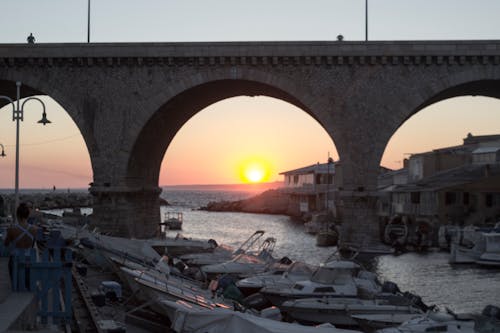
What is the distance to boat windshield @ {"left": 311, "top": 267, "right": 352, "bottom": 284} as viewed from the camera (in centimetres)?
2480

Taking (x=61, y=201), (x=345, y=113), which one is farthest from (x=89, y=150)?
(x=61, y=201)

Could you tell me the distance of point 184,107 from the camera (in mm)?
44375

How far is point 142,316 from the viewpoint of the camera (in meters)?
22.7

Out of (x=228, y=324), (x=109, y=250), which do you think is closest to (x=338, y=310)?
(x=228, y=324)

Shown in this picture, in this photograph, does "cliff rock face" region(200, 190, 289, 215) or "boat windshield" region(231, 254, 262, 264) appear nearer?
"boat windshield" region(231, 254, 262, 264)

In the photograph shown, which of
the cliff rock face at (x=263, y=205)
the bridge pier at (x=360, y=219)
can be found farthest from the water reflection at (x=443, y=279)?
the cliff rock face at (x=263, y=205)

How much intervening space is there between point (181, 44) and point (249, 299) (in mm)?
19298

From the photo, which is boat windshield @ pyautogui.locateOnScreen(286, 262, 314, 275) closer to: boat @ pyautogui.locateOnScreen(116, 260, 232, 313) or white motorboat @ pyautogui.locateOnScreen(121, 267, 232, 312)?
boat @ pyautogui.locateOnScreen(116, 260, 232, 313)

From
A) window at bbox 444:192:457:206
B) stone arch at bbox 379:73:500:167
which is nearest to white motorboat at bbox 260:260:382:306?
stone arch at bbox 379:73:500:167

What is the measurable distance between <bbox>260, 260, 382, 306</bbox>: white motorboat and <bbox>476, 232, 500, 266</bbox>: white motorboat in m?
17.9

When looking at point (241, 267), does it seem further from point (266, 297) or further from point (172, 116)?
point (172, 116)

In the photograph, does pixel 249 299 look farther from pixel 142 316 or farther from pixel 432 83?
pixel 432 83

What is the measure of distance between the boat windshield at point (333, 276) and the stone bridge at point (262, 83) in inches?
575

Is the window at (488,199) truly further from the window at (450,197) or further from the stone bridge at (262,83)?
the stone bridge at (262,83)
